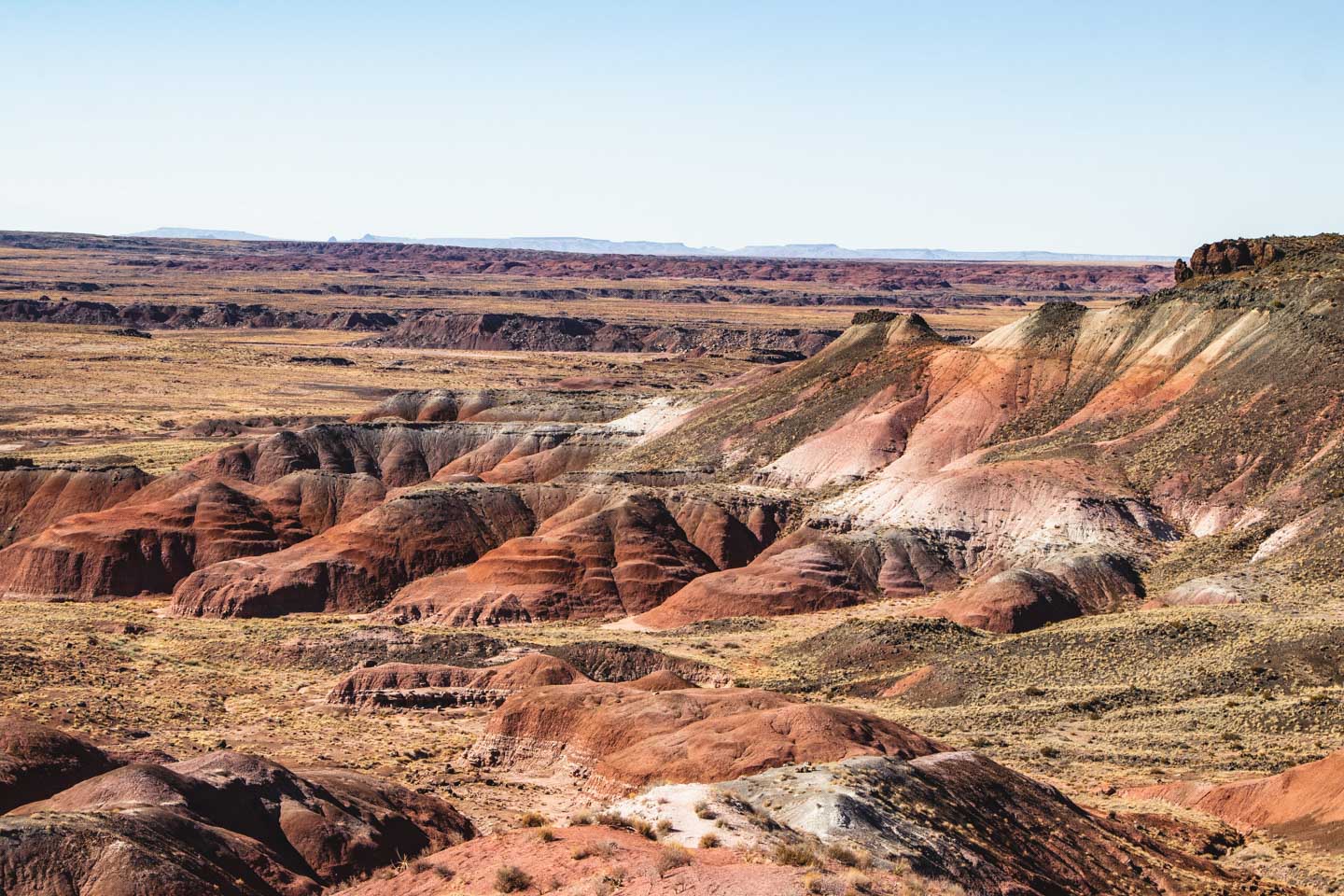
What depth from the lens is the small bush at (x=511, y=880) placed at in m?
24.9

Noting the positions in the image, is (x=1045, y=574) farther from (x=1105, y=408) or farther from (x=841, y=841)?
(x=841, y=841)

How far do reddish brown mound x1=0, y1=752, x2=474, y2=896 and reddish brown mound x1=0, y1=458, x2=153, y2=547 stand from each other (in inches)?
1903

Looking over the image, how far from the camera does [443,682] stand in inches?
2130

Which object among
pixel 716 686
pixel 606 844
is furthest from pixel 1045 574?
pixel 606 844

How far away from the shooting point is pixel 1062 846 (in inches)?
1267

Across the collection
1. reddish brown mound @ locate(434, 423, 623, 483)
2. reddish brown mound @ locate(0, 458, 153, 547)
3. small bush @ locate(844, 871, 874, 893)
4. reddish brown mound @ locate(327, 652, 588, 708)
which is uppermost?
small bush @ locate(844, 871, 874, 893)

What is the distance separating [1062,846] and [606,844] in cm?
1118

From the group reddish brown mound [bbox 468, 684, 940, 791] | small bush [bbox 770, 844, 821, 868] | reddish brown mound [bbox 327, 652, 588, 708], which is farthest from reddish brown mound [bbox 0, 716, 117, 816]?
small bush [bbox 770, 844, 821, 868]

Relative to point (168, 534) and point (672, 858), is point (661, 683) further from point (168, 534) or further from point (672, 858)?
point (168, 534)

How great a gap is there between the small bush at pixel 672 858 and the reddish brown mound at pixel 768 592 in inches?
1593

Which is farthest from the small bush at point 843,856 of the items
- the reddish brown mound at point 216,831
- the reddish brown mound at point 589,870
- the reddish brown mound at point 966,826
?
the reddish brown mound at point 216,831

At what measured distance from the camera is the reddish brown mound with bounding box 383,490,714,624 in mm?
68562

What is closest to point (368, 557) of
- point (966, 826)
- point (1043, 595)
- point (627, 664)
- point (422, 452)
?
point (627, 664)

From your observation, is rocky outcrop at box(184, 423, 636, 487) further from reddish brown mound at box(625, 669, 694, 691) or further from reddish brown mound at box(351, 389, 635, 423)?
reddish brown mound at box(625, 669, 694, 691)
